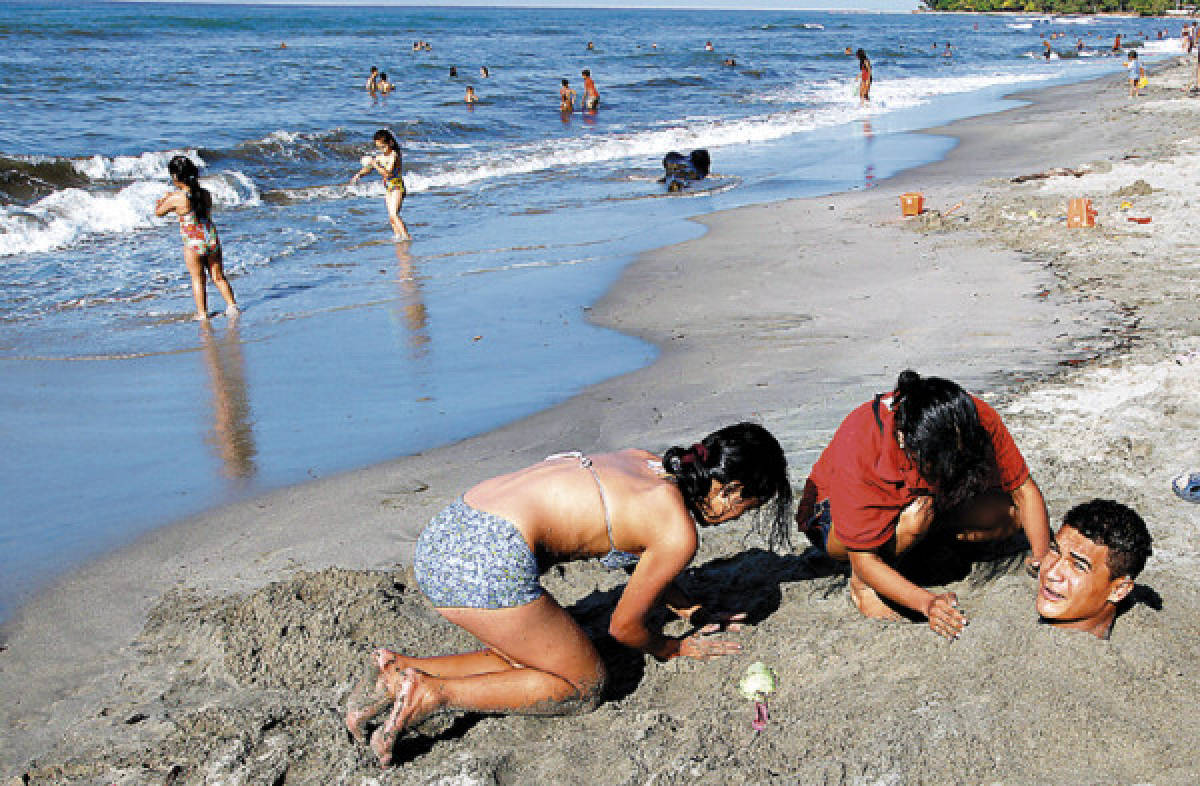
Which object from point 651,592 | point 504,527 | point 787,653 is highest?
point 504,527

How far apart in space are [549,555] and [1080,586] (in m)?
1.56

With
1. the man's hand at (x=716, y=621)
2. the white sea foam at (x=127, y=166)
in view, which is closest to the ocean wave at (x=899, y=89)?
the white sea foam at (x=127, y=166)

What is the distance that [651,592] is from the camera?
2920mm

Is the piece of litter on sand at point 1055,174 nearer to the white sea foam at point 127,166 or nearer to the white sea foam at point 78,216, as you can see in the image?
the white sea foam at point 78,216

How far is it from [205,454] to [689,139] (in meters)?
16.0

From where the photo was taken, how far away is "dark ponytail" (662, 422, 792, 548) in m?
2.81

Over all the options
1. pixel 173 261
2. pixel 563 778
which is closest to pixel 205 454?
pixel 563 778

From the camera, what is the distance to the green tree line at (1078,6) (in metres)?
84.6

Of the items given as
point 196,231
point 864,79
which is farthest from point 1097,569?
point 864,79

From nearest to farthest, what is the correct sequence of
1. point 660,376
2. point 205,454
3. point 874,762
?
point 874,762
point 205,454
point 660,376

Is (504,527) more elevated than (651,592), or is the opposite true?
(504,527)

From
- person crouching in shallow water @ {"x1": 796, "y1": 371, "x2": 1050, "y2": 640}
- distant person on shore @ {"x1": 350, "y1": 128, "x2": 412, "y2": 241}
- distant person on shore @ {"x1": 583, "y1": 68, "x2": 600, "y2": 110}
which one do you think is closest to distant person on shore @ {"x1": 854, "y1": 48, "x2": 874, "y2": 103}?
distant person on shore @ {"x1": 583, "y1": 68, "x2": 600, "y2": 110}

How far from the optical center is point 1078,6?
9138cm

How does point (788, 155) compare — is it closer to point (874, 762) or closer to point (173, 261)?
point (173, 261)
